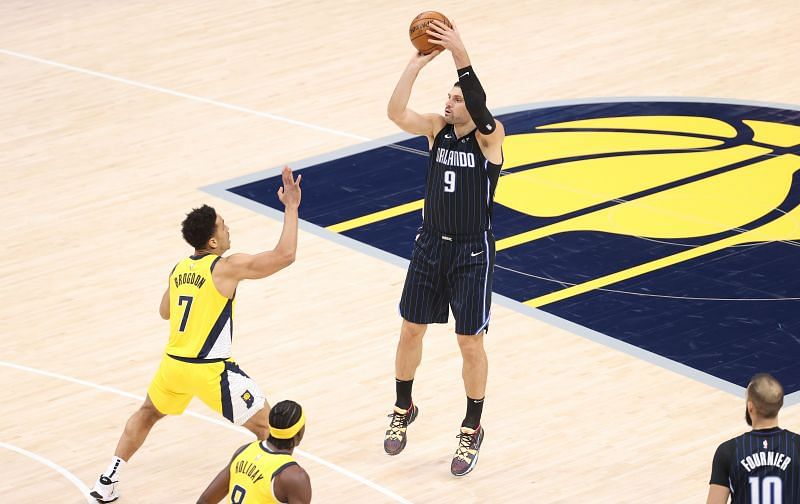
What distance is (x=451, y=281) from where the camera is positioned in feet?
29.1

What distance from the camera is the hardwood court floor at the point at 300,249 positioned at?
9.12 meters

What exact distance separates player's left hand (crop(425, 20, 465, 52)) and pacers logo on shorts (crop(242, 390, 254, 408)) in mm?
2221

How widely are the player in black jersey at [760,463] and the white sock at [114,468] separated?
12.2ft

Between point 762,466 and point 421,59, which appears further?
point 421,59

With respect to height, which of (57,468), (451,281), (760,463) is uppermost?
(760,463)

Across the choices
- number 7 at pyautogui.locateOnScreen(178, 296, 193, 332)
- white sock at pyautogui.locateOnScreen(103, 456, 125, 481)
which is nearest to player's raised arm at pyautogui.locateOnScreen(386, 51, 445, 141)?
number 7 at pyautogui.locateOnScreen(178, 296, 193, 332)

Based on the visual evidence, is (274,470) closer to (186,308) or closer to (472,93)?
(186,308)

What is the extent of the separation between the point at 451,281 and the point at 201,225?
5.14 feet

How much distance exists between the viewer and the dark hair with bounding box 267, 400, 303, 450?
21.4ft

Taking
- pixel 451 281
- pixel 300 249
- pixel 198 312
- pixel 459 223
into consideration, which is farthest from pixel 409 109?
pixel 300 249

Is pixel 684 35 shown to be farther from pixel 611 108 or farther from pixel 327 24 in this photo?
pixel 327 24

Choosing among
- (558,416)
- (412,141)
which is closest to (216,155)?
(412,141)

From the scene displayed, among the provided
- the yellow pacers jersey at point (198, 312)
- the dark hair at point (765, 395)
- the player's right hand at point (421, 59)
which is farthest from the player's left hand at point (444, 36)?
the dark hair at point (765, 395)

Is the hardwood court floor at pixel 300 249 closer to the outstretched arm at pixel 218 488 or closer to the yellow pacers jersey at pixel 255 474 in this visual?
the outstretched arm at pixel 218 488
